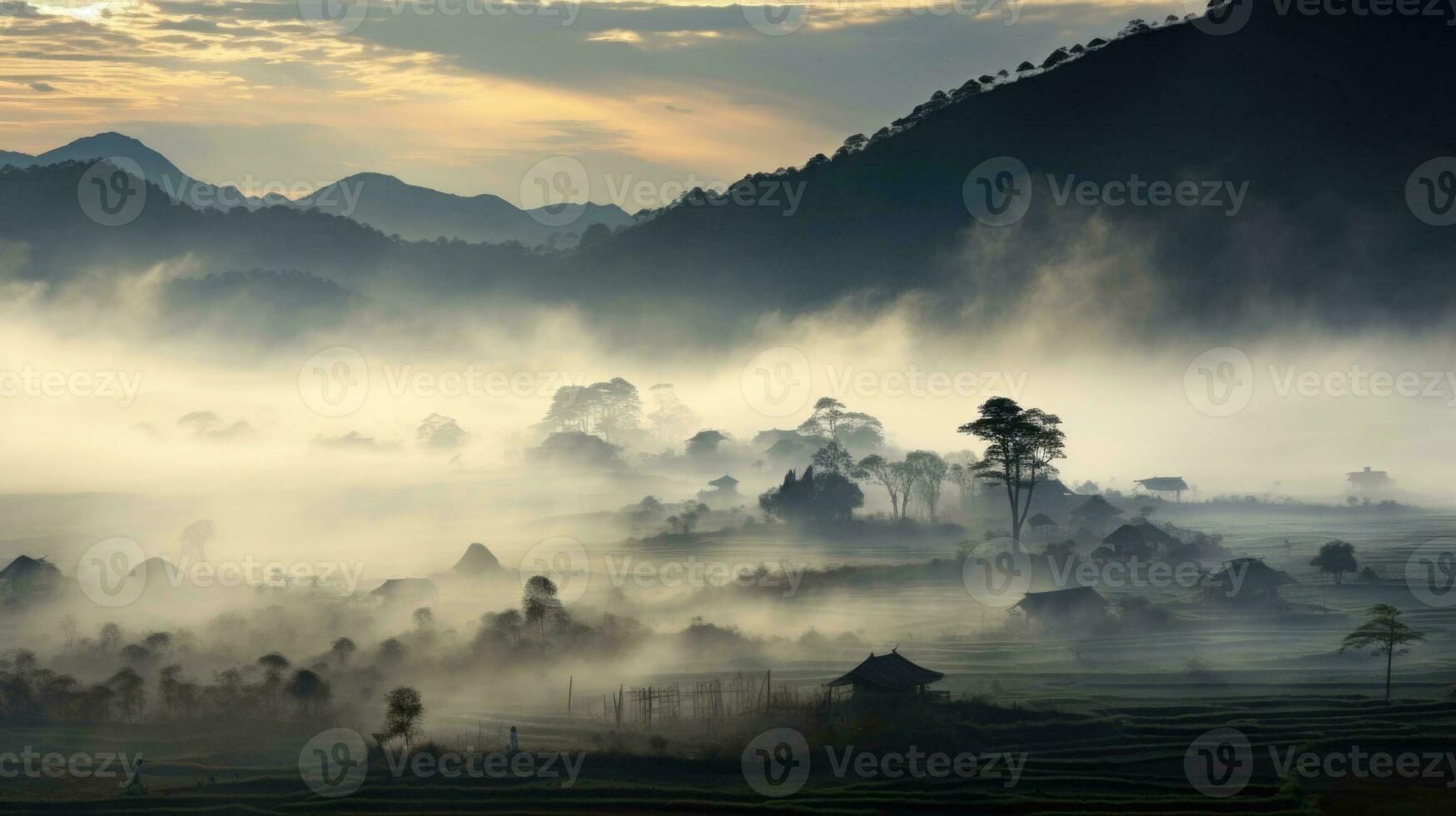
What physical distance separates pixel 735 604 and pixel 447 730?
108 feet

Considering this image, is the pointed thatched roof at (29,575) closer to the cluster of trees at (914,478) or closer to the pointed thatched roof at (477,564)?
the pointed thatched roof at (477,564)

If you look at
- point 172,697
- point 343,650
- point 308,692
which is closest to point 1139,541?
point 343,650

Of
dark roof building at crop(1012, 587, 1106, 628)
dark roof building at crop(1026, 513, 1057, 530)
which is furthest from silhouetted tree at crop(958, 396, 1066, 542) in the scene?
dark roof building at crop(1012, 587, 1106, 628)

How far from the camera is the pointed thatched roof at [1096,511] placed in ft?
448

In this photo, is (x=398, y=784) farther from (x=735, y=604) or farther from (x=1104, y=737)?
(x=735, y=604)

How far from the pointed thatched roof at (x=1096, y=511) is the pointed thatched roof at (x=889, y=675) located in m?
63.5

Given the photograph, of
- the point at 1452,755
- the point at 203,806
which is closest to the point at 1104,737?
the point at 1452,755

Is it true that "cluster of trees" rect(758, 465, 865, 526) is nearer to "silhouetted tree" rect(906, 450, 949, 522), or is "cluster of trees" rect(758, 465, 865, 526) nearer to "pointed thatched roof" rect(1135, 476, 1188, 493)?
"silhouetted tree" rect(906, 450, 949, 522)

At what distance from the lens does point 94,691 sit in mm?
79000

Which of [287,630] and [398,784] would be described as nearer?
[398,784]

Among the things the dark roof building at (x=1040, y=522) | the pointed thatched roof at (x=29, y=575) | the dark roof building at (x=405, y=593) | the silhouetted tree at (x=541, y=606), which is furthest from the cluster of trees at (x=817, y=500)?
the pointed thatched roof at (x=29, y=575)

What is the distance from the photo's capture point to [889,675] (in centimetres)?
7544

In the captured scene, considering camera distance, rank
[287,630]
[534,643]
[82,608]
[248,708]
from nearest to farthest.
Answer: [248,708], [534,643], [287,630], [82,608]

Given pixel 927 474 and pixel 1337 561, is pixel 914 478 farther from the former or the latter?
pixel 1337 561
